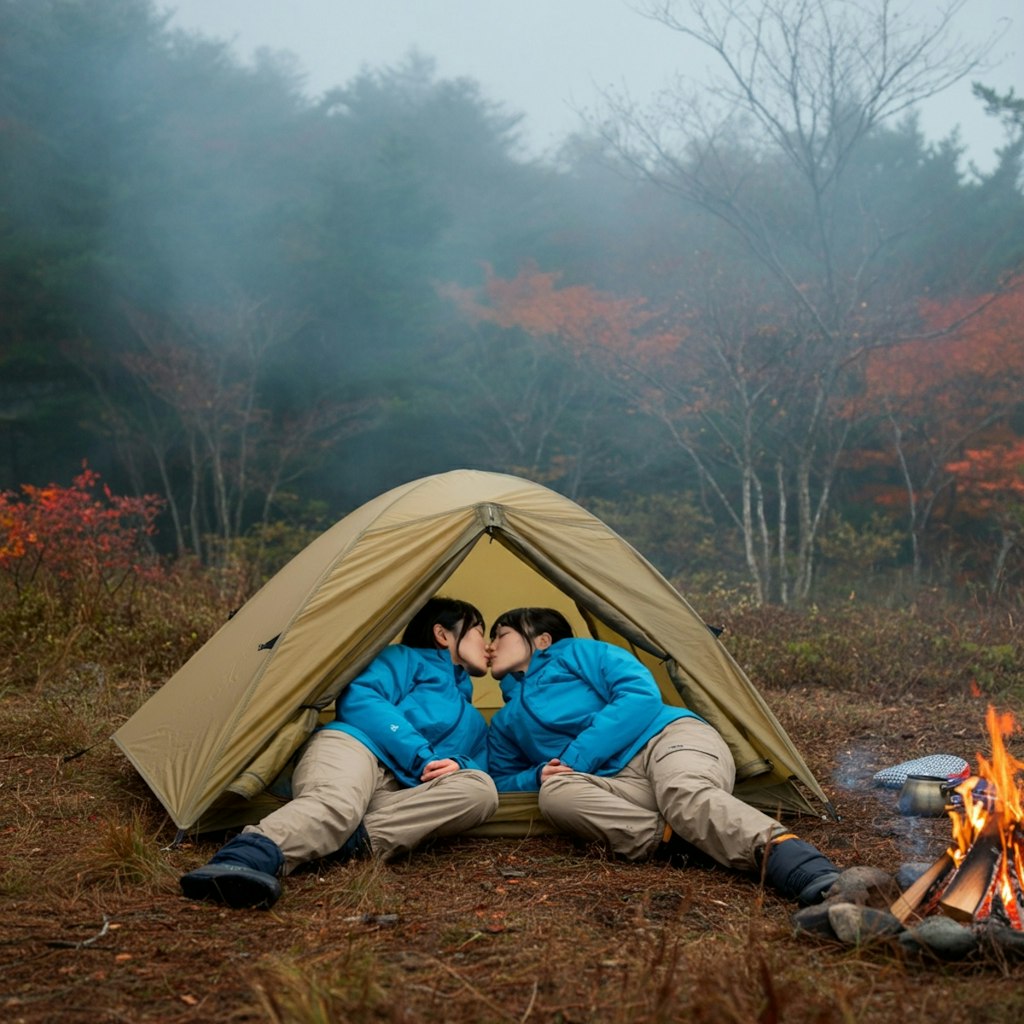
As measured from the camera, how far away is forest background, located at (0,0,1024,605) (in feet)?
42.3

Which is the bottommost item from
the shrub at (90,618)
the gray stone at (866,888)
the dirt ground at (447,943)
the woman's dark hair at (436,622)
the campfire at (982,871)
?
the shrub at (90,618)

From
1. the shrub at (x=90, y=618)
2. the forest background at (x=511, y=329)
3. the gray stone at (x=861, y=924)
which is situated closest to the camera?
the gray stone at (x=861, y=924)

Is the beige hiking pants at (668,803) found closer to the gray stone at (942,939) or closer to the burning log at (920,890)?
the burning log at (920,890)

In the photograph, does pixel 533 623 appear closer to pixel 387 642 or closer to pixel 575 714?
pixel 575 714

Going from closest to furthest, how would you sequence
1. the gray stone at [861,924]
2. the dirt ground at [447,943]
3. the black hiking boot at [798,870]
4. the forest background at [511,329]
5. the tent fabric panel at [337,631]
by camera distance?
the dirt ground at [447,943], the gray stone at [861,924], the black hiking boot at [798,870], the tent fabric panel at [337,631], the forest background at [511,329]

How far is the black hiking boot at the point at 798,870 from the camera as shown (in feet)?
9.73

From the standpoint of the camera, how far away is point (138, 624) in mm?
7070

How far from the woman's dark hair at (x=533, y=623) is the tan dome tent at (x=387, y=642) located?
17cm

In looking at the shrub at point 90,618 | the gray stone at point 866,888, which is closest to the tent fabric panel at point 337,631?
the gray stone at point 866,888

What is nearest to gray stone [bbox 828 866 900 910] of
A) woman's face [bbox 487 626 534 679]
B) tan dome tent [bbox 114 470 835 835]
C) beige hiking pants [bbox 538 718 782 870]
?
beige hiking pants [bbox 538 718 782 870]

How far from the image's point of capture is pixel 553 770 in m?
3.89

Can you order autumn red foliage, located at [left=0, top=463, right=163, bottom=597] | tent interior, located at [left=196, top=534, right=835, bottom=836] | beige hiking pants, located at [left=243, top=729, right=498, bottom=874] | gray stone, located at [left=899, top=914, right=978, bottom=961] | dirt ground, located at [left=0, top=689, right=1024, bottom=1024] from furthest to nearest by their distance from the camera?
1. autumn red foliage, located at [left=0, top=463, right=163, bottom=597]
2. tent interior, located at [left=196, top=534, right=835, bottom=836]
3. beige hiking pants, located at [left=243, top=729, right=498, bottom=874]
4. gray stone, located at [left=899, top=914, right=978, bottom=961]
5. dirt ground, located at [left=0, top=689, right=1024, bottom=1024]

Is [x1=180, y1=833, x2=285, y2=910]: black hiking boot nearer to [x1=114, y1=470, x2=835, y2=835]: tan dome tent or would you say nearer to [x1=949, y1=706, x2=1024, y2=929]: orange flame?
[x1=114, y1=470, x2=835, y2=835]: tan dome tent

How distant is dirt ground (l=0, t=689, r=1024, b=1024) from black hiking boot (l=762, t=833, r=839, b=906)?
75 millimetres
